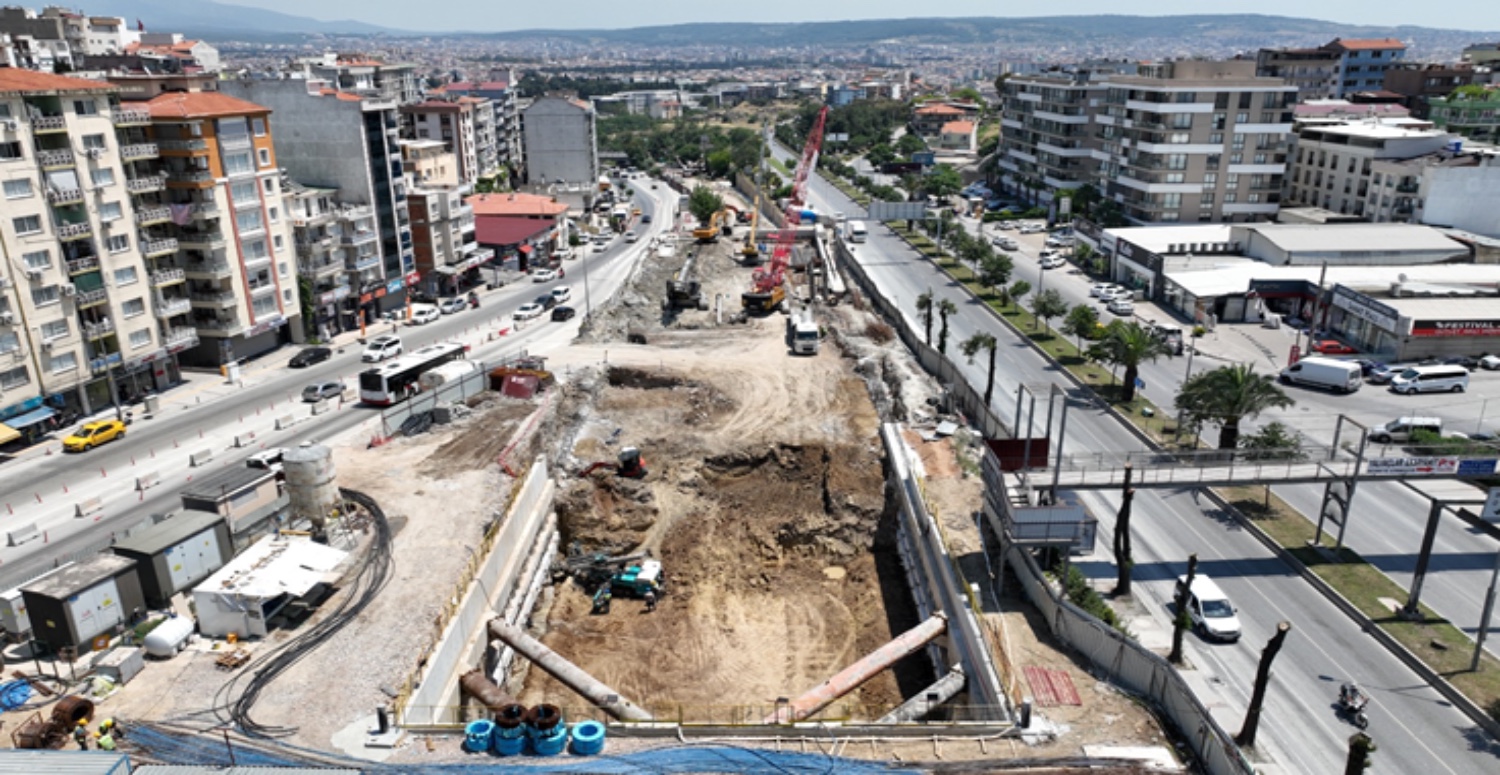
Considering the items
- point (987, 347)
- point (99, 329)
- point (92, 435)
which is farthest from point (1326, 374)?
point (99, 329)

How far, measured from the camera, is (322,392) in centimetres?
5553

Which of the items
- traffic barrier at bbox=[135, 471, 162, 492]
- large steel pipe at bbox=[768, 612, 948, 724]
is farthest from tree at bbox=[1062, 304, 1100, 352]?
traffic barrier at bbox=[135, 471, 162, 492]

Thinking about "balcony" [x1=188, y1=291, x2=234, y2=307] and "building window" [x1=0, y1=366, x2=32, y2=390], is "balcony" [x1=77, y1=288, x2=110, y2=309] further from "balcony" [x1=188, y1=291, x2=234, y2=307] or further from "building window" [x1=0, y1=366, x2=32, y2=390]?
"balcony" [x1=188, y1=291, x2=234, y2=307]

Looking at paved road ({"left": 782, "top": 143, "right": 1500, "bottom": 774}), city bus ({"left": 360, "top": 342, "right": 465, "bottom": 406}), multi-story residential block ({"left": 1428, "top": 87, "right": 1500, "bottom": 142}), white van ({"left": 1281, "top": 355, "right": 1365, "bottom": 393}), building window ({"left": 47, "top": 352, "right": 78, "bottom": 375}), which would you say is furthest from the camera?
multi-story residential block ({"left": 1428, "top": 87, "right": 1500, "bottom": 142})

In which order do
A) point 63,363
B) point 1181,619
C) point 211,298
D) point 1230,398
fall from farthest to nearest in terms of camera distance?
1. point 211,298
2. point 63,363
3. point 1230,398
4. point 1181,619

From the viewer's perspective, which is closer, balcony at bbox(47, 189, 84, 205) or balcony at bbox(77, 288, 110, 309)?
balcony at bbox(47, 189, 84, 205)

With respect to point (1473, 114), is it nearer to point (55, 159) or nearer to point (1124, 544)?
point (1124, 544)

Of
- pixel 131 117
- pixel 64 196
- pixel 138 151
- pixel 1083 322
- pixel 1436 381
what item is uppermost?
pixel 131 117

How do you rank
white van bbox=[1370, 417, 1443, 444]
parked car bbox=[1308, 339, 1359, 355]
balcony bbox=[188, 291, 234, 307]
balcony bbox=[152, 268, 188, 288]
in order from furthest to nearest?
parked car bbox=[1308, 339, 1359, 355], balcony bbox=[188, 291, 234, 307], balcony bbox=[152, 268, 188, 288], white van bbox=[1370, 417, 1443, 444]

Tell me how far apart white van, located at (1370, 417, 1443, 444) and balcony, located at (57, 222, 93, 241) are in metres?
68.8

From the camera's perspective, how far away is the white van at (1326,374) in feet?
185

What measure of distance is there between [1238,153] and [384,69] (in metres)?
130

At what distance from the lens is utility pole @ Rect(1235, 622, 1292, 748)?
23250 millimetres

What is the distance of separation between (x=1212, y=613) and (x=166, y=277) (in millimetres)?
57932
